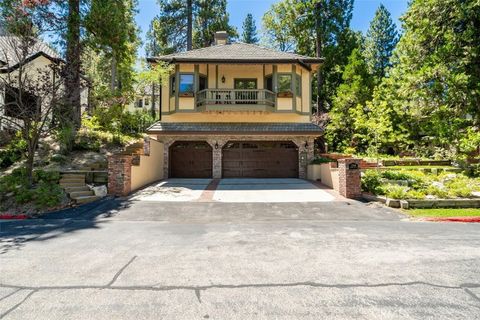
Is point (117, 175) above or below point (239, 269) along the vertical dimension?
above

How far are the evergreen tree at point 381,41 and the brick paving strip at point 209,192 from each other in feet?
102

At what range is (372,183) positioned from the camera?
40.0 ft

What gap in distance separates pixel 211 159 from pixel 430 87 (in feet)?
49.0

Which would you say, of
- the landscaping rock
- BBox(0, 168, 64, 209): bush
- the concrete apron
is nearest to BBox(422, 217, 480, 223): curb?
the concrete apron

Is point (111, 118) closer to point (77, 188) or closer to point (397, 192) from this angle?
point (77, 188)

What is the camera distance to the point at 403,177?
12.9 meters

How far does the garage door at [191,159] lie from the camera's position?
18375 mm

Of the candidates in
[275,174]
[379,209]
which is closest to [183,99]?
[275,174]

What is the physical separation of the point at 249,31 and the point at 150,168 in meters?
43.8

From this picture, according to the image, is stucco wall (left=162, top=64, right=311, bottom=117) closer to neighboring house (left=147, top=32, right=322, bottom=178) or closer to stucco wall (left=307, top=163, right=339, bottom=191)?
neighboring house (left=147, top=32, right=322, bottom=178)

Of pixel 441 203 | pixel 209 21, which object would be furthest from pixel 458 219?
pixel 209 21

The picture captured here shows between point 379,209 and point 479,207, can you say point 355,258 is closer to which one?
point 379,209

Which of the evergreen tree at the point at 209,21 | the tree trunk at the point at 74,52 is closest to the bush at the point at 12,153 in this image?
the tree trunk at the point at 74,52

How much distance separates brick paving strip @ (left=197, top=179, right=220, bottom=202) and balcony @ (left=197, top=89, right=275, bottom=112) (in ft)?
16.3
